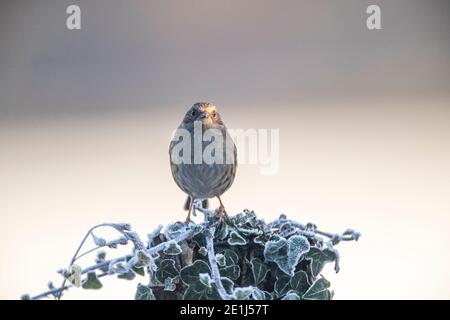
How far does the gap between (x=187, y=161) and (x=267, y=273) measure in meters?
0.66

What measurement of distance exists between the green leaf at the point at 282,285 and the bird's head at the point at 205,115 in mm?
669

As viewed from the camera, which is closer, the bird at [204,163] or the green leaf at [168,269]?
the green leaf at [168,269]

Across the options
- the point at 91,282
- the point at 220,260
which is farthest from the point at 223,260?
the point at 91,282

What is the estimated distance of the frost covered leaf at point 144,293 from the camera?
1.10 meters

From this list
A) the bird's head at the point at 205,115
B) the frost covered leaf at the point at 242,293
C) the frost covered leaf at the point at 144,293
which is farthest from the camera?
the bird's head at the point at 205,115

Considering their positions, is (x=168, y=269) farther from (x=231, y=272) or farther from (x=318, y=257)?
(x=318, y=257)

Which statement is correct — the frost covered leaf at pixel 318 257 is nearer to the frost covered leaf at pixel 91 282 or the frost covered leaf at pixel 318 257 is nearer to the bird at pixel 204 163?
the frost covered leaf at pixel 91 282

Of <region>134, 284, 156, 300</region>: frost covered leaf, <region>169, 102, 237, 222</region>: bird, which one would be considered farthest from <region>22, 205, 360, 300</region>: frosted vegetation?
<region>169, 102, 237, 222</region>: bird

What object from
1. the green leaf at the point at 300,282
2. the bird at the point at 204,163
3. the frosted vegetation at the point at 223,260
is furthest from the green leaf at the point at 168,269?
the bird at the point at 204,163

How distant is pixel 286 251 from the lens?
1059 mm

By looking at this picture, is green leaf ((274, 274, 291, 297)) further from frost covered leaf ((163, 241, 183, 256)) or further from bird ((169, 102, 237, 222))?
bird ((169, 102, 237, 222))

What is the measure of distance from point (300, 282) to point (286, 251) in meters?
0.07
